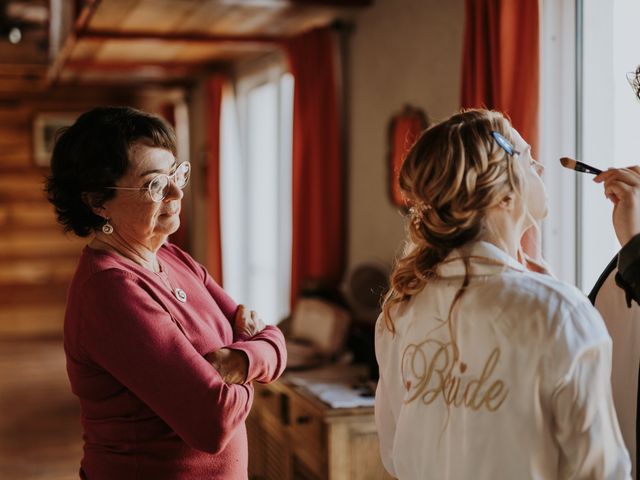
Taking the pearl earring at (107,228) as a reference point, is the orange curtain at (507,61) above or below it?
above

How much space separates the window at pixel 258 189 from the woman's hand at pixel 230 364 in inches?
161

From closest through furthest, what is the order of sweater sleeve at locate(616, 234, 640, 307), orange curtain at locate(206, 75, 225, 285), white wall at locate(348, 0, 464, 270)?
sweater sleeve at locate(616, 234, 640, 307)
white wall at locate(348, 0, 464, 270)
orange curtain at locate(206, 75, 225, 285)

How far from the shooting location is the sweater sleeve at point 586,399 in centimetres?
120

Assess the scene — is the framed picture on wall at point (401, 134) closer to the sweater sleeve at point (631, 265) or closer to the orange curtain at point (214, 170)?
the sweater sleeve at point (631, 265)

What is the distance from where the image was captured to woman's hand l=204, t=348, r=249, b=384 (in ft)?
5.15

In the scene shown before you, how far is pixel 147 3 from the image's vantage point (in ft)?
14.0

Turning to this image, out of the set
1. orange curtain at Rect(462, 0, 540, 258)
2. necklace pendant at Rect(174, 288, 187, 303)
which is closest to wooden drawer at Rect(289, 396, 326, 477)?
orange curtain at Rect(462, 0, 540, 258)

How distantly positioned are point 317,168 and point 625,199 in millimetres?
3136

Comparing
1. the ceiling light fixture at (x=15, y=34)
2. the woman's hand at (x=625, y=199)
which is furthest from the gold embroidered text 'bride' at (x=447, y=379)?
the ceiling light fixture at (x=15, y=34)

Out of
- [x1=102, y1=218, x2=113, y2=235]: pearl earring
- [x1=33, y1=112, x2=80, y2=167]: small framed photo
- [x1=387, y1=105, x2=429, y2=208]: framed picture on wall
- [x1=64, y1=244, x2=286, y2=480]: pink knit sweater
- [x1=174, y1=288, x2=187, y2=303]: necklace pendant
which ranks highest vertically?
[x1=33, y1=112, x2=80, y2=167]: small framed photo

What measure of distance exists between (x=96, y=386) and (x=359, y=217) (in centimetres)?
294

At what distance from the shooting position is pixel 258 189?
6754 millimetres

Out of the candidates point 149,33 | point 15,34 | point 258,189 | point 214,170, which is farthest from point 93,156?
point 214,170

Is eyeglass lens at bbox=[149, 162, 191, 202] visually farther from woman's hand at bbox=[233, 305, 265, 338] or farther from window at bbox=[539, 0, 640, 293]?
window at bbox=[539, 0, 640, 293]
